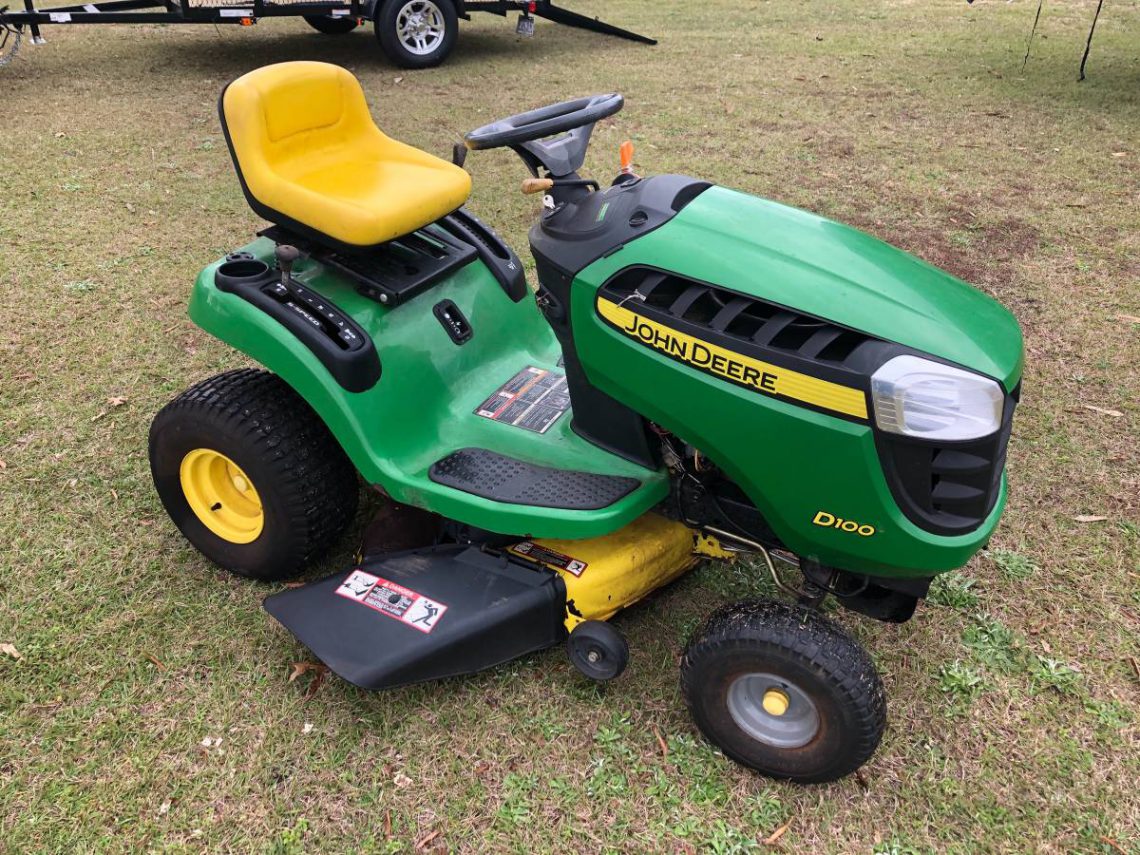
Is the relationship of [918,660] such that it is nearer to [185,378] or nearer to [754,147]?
[185,378]

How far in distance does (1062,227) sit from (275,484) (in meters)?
4.46

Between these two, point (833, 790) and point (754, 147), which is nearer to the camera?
point (833, 790)

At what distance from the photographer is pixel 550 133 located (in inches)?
78.5

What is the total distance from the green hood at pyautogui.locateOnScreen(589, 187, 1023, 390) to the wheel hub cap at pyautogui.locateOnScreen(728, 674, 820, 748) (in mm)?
796

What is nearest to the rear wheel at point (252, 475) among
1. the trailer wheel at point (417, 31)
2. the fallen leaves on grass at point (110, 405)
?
the fallen leaves on grass at point (110, 405)

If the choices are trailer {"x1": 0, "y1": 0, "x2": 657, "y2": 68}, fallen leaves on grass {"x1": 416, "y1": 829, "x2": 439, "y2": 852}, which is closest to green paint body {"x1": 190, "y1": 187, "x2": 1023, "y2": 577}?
fallen leaves on grass {"x1": 416, "y1": 829, "x2": 439, "y2": 852}

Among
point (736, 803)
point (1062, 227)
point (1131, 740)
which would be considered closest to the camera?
point (736, 803)

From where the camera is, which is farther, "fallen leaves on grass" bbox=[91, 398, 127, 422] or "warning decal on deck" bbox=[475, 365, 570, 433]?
"fallen leaves on grass" bbox=[91, 398, 127, 422]

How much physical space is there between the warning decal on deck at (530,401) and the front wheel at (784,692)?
723mm

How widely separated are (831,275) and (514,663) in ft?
4.23

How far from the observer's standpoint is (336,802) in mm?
2021

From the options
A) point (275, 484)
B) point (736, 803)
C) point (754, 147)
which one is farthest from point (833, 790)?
point (754, 147)

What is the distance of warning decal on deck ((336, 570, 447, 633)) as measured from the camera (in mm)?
2166

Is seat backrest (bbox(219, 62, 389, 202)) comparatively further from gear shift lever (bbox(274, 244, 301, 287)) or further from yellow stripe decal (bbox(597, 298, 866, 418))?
yellow stripe decal (bbox(597, 298, 866, 418))
